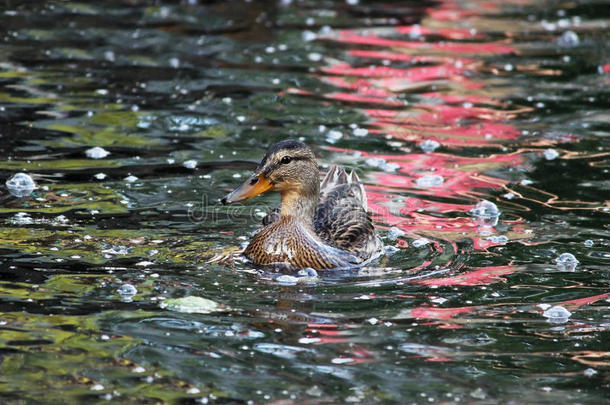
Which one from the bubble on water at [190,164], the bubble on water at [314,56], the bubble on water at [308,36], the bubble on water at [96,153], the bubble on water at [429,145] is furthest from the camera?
the bubble on water at [308,36]

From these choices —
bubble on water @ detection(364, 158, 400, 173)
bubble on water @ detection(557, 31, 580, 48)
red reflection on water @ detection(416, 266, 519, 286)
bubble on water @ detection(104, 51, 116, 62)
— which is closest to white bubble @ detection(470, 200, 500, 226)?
red reflection on water @ detection(416, 266, 519, 286)

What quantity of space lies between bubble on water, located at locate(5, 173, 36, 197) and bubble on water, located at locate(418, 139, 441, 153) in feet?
14.3

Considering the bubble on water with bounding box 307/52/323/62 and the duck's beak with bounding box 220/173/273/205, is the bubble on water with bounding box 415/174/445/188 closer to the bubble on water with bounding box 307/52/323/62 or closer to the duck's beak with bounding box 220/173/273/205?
the duck's beak with bounding box 220/173/273/205

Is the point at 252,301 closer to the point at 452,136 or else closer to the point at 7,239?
the point at 7,239

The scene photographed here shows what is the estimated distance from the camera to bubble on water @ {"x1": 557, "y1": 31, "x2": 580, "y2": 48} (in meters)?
15.6

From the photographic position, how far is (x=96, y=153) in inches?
415

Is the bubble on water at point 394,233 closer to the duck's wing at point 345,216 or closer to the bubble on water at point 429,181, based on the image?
the duck's wing at point 345,216

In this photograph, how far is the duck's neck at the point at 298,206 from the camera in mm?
8281

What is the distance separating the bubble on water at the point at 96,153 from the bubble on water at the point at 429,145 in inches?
139

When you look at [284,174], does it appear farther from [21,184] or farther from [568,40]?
[568,40]

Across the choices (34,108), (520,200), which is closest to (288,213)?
(520,200)

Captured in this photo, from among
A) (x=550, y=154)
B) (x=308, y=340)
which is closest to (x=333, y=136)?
(x=550, y=154)

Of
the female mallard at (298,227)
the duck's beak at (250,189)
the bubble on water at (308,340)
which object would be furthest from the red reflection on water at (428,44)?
the bubble on water at (308,340)

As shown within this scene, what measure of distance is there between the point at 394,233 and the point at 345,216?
0.47 metres
